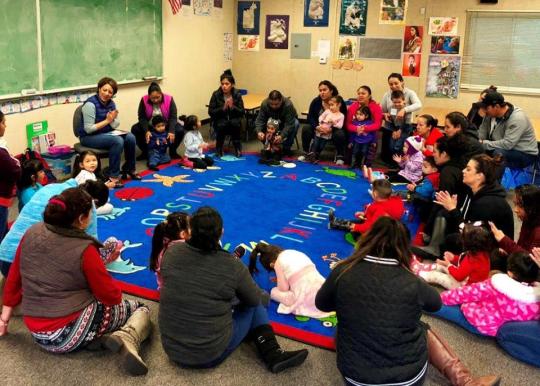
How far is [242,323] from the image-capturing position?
2.67 metres

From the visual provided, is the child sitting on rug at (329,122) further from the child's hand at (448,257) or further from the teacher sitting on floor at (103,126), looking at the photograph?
the child's hand at (448,257)

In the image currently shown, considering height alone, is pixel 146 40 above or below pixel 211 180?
above

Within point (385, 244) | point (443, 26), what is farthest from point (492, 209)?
point (443, 26)

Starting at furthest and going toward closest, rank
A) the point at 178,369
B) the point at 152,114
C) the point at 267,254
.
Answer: the point at 152,114 → the point at 267,254 → the point at 178,369

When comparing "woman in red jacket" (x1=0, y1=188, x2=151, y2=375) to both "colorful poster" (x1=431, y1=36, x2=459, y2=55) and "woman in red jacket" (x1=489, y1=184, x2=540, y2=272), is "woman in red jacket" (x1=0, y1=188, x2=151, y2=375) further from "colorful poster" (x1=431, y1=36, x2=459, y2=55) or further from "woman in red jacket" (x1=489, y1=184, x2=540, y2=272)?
"colorful poster" (x1=431, y1=36, x2=459, y2=55)

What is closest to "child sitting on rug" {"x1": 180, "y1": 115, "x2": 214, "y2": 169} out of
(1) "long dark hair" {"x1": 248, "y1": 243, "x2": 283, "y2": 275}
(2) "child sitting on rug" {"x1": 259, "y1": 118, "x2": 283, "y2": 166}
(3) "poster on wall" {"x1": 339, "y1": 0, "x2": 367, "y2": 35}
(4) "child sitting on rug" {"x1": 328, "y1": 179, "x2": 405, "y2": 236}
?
(2) "child sitting on rug" {"x1": 259, "y1": 118, "x2": 283, "y2": 166}

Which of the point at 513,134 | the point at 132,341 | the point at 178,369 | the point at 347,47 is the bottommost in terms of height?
the point at 178,369

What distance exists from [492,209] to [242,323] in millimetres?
1978

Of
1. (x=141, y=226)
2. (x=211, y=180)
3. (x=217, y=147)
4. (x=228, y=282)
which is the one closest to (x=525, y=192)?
(x=228, y=282)

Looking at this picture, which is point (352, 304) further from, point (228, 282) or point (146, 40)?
point (146, 40)

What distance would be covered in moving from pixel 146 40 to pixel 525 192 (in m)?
5.42

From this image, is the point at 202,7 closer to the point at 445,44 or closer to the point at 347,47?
the point at 347,47

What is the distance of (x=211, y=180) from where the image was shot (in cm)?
583

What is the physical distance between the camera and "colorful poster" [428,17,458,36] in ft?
26.1
